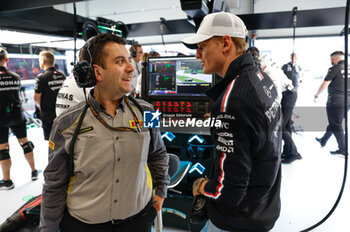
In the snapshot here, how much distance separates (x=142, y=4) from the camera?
5.68m

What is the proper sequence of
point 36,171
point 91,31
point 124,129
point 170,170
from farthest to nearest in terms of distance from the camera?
point 36,171
point 91,31
point 170,170
point 124,129

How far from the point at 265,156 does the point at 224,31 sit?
0.60 m

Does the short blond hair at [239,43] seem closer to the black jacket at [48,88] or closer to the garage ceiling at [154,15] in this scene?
the garage ceiling at [154,15]

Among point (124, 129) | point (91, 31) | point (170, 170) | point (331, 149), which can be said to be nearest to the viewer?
point (124, 129)

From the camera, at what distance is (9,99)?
3.33m

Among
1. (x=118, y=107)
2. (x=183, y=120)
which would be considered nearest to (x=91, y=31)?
(x=183, y=120)

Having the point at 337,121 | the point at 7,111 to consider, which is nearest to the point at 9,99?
the point at 7,111

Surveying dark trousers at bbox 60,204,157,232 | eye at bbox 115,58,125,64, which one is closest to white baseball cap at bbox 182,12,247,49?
eye at bbox 115,58,125,64

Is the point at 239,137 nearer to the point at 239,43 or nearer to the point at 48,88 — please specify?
the point at 239,43

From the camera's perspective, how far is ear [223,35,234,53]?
3.67 ft

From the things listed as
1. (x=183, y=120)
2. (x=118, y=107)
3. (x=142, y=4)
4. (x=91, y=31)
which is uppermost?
(x=142, y=4)

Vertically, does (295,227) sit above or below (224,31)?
below

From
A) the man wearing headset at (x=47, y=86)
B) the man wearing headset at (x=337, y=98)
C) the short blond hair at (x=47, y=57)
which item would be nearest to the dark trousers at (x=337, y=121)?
the man wearing headset at (x=337, y=98)

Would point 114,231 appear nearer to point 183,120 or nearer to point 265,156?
→ point 265,156
